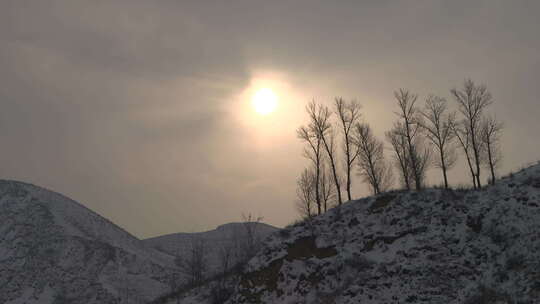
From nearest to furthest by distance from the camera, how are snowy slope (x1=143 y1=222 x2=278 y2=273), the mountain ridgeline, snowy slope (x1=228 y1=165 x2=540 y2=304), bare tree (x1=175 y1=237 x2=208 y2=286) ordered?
snowy slope (x1=228 y1=165 x2=540 y2=304) → the mountain ridgeline → bare tree (x1=175 y1=237 x2=208 y2=286) → snowy slope (x1=143 y1=222 x2=278 y2=273)

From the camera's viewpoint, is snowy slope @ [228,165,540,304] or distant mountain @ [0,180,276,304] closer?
snowy slope @ [228,165,540,304]

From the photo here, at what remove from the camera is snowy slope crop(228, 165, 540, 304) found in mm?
22000

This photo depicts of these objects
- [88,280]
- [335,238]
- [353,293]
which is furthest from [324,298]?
[88,280]

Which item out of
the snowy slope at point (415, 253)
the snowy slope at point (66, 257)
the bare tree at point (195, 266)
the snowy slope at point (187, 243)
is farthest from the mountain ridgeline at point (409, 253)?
the snowy slope at point (187, 243)

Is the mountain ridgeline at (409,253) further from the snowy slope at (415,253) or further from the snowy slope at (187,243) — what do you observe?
the snowy slope at (187,243)

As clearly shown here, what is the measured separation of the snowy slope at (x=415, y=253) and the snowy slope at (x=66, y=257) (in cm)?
5625

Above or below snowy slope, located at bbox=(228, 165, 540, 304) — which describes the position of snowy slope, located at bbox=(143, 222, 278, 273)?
above

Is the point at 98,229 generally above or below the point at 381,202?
above

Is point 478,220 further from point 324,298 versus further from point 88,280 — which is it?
point 88,280

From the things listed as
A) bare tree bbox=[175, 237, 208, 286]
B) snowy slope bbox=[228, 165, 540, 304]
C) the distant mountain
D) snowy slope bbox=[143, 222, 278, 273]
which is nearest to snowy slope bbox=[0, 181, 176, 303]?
the distant mountain

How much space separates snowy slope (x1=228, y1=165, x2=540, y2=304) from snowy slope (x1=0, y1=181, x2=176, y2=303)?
56.2 metres

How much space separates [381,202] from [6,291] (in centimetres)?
7721

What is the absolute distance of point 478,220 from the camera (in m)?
27.0

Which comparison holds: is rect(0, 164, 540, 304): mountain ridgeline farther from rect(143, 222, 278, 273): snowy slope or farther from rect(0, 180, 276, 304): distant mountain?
rect(143, 222, 278, 273): snowy slope
